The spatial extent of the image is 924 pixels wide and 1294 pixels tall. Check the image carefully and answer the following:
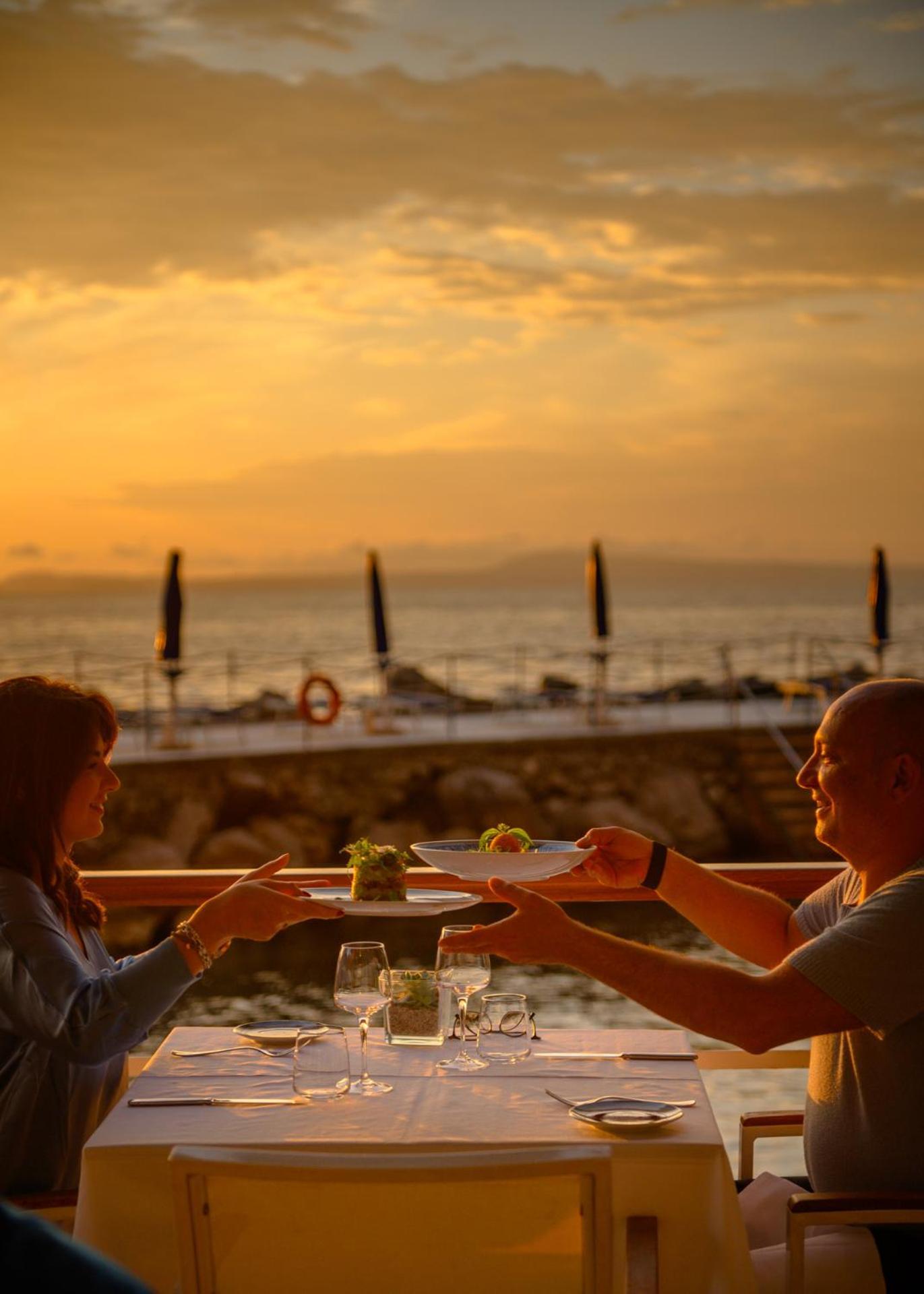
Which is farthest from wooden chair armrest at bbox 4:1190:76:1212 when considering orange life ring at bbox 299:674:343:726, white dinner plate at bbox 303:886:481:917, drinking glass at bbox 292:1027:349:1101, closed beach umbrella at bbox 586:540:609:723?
closed beach umbrella at bbox 586:540:609:723

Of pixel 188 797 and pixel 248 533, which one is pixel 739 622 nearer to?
pixel 248 533

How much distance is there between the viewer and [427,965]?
1223cm

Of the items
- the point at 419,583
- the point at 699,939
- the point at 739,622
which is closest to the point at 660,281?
the point at 699,939

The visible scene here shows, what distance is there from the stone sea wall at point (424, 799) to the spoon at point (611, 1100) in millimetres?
13230

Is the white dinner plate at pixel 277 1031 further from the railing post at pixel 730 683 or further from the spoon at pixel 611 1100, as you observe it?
the railing post at pixel 730 683

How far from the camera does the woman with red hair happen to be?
8.25 feet

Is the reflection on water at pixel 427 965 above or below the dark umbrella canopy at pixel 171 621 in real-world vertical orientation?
below

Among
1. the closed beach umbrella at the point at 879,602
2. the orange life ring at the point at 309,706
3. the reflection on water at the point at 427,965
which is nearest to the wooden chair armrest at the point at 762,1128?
the reflection on water at the point at 427,965

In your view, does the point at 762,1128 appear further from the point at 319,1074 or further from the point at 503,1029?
the point at 319,1074

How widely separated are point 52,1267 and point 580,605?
251 feet

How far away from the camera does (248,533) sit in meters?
46.0

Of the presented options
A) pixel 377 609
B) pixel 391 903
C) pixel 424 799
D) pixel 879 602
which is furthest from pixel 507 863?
pixel 879 602

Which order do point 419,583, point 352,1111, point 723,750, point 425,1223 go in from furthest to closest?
point 419,583
point 723,750
point 352,1111
point 425,1223

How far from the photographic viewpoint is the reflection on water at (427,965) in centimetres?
886
